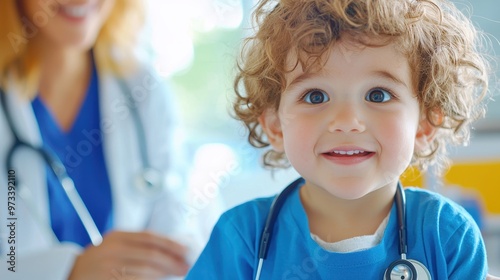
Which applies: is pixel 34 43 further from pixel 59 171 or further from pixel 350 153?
pixel 350 153

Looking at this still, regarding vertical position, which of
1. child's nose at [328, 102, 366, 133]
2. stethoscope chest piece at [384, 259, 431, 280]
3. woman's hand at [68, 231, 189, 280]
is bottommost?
woman's hand at [68, 231, 189, 280]

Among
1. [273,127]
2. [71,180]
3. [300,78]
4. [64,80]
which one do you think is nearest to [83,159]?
[71,180]

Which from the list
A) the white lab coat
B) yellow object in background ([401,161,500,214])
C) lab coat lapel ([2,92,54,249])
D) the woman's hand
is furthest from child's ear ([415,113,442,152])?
yellow object in background ([401,161,500,214])

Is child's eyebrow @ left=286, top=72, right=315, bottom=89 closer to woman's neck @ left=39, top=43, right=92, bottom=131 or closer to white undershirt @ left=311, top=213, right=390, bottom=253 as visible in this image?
white undershirt @ left=311, top=213, right=390, bottom=253

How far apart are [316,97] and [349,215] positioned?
Result: 18cm

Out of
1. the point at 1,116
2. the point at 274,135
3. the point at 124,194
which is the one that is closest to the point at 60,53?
the point at 1,116

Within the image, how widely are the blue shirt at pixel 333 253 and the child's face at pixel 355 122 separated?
8cm

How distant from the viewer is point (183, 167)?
1.52 meters

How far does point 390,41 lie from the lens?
85 cm

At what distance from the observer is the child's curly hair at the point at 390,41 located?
0.84m

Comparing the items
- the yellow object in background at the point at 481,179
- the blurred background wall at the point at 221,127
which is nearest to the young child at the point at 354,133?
the blurred background wall at the point at 221,127

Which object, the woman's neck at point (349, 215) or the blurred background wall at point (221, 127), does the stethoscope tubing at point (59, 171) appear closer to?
the blurred background wall at point (221, 127)

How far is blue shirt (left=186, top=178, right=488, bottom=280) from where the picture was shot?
0.87m

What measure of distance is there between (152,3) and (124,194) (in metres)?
0.56
